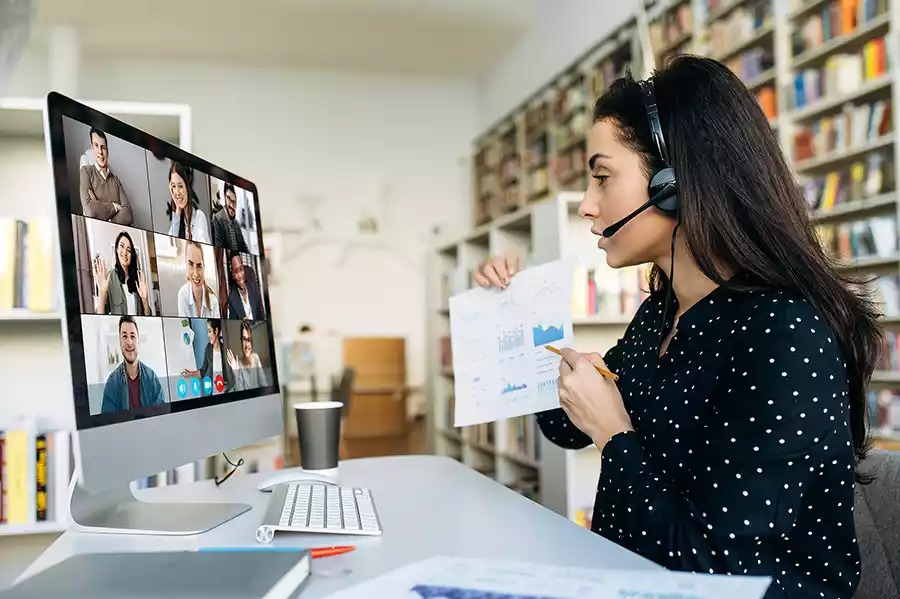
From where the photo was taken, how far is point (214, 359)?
1.08 m

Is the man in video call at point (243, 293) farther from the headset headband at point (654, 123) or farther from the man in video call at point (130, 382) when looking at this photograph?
the headset headband at point (654, 123)

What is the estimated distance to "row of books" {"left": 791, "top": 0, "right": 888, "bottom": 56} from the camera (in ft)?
10.3

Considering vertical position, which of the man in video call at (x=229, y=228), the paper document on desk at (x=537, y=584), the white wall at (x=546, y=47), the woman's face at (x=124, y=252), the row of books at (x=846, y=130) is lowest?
the paper document on desk at (x=537, y=584)

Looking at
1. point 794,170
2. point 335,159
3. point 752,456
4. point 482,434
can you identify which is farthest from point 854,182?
point 335,159

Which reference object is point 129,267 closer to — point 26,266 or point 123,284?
point 123,284

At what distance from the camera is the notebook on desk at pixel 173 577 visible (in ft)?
2.08

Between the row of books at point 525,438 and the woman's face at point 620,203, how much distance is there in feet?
6.45

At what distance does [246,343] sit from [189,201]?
0.24 meters

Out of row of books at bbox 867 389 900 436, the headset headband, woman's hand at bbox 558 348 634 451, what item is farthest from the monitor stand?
row of books at bbox 867 389 900 436

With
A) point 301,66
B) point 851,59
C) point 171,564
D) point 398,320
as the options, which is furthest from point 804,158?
point 301,66

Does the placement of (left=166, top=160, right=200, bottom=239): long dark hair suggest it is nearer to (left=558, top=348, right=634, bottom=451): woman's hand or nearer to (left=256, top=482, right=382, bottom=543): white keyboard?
(left=256, top=482, right=382, bottom=543): white keyboard

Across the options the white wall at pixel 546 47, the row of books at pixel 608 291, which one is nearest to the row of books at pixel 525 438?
the row of books at pixel 608 291

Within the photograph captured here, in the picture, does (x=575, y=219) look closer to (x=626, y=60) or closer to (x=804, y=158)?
(x=804, y=158)

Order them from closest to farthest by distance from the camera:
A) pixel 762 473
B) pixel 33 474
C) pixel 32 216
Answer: pixel 762 473
pixel 33 474
pixel 32 216
